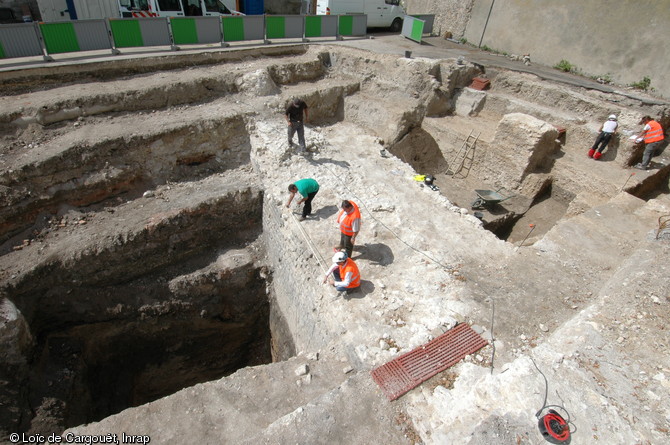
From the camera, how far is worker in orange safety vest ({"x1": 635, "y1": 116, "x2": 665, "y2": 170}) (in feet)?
28.2

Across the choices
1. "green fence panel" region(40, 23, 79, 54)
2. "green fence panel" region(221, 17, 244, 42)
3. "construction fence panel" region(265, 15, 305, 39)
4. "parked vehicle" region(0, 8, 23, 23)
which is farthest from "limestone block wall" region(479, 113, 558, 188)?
"parked vehicle" region(0, 8, 23, 23)

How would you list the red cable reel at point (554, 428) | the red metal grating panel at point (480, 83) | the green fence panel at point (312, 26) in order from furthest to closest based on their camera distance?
the green fence panel at point (312, 26) → the red metal grating panel at point (480, 83) → the red cable reel at point (554, 428)

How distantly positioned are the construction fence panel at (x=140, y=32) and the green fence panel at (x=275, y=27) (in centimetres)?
314

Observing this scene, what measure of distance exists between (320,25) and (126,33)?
6.24 meters

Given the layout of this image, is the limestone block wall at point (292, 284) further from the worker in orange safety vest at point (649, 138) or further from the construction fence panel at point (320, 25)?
the worker in orange safety vest at point (649, 138)

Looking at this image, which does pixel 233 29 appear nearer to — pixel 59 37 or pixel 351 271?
pixel 59 37

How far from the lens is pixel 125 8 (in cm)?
1264

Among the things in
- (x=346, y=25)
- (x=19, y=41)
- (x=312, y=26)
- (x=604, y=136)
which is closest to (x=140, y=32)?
(x=19, y=41)

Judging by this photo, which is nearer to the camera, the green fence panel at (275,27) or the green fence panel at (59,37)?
the green fence panel at (59,37)

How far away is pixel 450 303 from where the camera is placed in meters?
5.37

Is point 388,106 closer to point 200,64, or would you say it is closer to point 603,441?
point 200,64

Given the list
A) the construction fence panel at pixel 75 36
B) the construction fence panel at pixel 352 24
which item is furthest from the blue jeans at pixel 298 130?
the construction fence panel at pixel 352 24

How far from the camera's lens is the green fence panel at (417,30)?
14.4m

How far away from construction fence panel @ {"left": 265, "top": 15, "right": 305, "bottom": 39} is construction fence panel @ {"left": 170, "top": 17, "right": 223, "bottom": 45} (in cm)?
164
